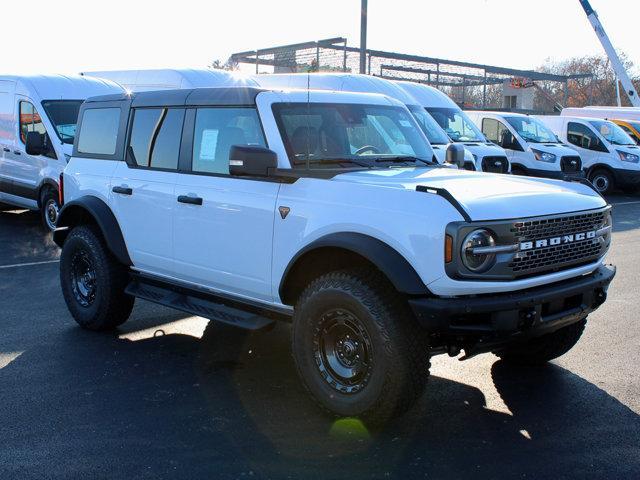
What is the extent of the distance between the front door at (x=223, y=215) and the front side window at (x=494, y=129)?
1433 cm

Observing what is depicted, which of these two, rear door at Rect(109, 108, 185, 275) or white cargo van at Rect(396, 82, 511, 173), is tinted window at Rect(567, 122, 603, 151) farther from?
rear door at Rect(109, 108, 185, 275)

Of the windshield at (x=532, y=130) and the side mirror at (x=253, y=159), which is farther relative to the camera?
the windshield at (x=532, y=130)

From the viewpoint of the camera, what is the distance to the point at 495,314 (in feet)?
13.2

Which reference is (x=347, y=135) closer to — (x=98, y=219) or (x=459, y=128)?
(x=98, y=219)

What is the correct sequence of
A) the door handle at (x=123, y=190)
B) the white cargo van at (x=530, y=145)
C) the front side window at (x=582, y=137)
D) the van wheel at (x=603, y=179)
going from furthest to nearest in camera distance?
the front side window at (x=582, y=137)
the van wheel at (x=603, y=179)
the white cargo van at (x=530, y=145)
the door handle at (x=123, y=190)

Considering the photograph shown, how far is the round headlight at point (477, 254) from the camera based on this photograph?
398 cm

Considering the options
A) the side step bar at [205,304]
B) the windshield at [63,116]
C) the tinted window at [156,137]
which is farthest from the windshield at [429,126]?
the side step bar at [205,304]

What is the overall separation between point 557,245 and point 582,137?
16908mm

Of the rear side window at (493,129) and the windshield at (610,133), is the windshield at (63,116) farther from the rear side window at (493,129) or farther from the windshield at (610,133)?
the windshield at (610,133)

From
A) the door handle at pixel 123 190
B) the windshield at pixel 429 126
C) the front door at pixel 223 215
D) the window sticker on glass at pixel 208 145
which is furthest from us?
the windshield at pixel 429 126

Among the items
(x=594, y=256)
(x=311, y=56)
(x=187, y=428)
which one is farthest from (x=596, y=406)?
(x=311, y=56)

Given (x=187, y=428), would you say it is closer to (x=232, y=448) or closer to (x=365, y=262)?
(x=232, y=448)

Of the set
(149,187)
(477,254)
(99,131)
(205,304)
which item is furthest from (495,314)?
(99,131)

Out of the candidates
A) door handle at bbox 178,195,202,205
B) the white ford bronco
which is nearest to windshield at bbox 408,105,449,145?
the white ford bronco
